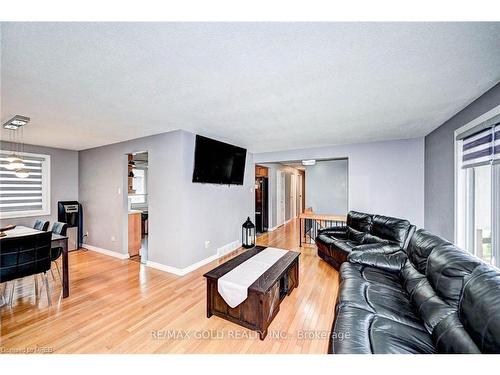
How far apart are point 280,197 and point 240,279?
5501 mm

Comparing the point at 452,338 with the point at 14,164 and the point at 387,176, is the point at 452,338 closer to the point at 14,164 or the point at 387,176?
the point at 387,176

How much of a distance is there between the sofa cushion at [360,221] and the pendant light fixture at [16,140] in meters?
5.11

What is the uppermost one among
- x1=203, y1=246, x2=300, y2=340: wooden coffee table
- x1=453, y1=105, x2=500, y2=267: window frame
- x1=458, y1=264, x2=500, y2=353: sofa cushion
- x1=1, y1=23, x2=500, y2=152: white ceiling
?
x1=1, y1=23, x2=500, y2=152: white ceiling

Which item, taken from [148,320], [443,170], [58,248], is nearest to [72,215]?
[58,248]

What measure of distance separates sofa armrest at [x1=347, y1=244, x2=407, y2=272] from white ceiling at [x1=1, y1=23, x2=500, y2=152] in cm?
175

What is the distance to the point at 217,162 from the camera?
3.90 metres

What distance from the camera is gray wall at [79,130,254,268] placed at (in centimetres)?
338

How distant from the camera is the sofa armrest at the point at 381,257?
7.86ft

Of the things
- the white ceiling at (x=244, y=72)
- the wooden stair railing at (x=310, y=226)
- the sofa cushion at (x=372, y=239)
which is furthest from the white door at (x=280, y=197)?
the white ceiling at (x=244, y=72)

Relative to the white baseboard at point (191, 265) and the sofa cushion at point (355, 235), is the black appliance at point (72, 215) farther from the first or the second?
the sofa cushion at point (355, 235)

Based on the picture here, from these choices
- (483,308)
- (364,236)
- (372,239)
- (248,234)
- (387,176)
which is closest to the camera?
(483,308)

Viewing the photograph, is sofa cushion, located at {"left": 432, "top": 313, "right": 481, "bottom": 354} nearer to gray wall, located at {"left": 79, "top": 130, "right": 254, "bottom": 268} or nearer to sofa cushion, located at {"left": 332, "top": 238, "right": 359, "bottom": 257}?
sofa cushion, located at {"left": 332, "top": 238, "right": 359, "bottom": 257}

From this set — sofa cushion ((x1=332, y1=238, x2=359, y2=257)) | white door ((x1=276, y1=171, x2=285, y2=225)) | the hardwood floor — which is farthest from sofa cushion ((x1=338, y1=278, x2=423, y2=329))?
white door ((x1=276, y1=171, x2=285, y2=225))

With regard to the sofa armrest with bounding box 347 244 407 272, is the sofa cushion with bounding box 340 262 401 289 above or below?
below
